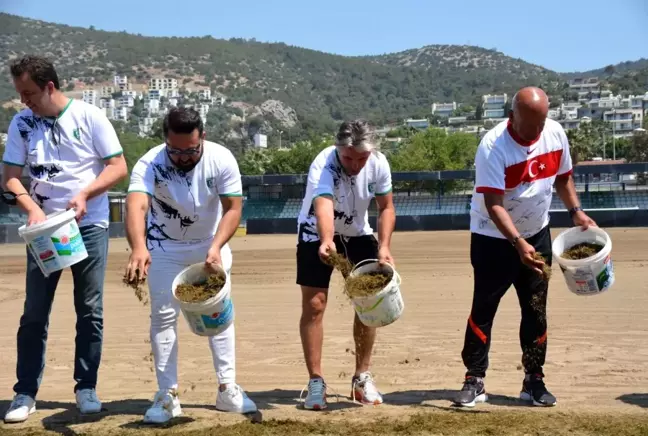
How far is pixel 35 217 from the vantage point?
6.11 metres

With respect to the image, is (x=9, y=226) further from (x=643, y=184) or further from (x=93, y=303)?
(x=643, y=184)

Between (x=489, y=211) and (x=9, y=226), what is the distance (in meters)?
35.4

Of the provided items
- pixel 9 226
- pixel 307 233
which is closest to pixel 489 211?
pixel 307 233

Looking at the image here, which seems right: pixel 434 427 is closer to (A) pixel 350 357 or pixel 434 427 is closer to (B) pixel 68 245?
(B) pixel 68 245

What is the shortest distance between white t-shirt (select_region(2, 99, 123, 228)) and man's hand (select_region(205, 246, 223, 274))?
0.92m

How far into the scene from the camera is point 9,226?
3916cm

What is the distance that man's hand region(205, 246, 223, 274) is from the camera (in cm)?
603

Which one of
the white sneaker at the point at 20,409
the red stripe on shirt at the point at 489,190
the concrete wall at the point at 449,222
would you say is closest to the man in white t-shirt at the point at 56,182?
the white sneaker at the point at 20,409

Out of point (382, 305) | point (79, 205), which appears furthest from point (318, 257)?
point (79, 205)

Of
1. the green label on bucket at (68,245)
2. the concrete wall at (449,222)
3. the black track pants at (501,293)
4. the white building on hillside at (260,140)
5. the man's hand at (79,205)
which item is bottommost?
the white building on hillside at (260,140)

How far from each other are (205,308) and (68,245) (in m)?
0.97

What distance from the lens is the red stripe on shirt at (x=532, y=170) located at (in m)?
6.55

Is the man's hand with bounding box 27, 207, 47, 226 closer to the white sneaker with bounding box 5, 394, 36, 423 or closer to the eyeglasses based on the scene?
the eyeglasses

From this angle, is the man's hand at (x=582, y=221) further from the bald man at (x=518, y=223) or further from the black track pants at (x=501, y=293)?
the black track pants at (x=501, y=293)
